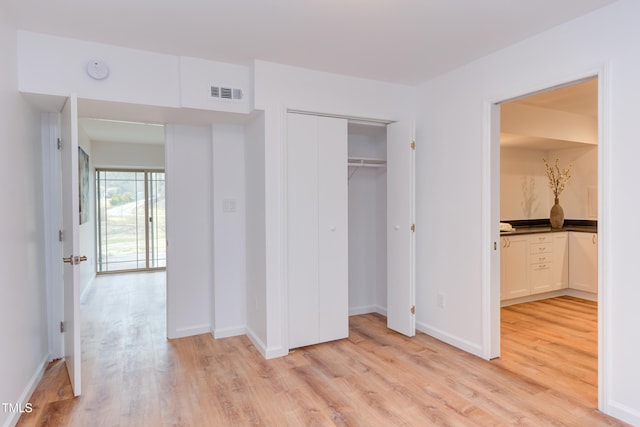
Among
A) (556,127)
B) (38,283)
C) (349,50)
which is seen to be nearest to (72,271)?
(38,283)

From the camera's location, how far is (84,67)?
2.73m

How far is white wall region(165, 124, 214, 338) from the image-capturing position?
3.59 meters

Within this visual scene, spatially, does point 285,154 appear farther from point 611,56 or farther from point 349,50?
point 611,56

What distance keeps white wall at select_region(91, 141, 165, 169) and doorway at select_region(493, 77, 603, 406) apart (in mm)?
5963

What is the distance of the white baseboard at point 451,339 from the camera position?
3148 millimetres

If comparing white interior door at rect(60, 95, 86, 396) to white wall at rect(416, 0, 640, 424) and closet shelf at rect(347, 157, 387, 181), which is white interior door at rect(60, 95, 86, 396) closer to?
closet shelf at rect(347, 157, 387, 181)

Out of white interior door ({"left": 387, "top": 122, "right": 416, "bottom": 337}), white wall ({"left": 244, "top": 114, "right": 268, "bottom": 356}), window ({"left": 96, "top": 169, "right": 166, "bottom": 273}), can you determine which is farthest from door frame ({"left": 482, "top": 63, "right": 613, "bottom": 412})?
window ({"left": 96, "top": 169, "right": 166, "bottom": 273})

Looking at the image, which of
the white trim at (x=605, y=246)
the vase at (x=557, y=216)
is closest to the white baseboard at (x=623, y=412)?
the white trim at (x=605, y=246)

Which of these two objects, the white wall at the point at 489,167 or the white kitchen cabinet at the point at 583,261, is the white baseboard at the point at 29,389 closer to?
the white wall at the point at 489,167

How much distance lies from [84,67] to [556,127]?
16.4 feet

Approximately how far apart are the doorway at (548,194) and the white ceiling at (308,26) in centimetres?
174

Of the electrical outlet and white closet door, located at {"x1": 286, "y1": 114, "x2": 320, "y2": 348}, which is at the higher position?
white closet door, located at {"x1": 286, "y1": 114, "x2": 320, "y2": 348}

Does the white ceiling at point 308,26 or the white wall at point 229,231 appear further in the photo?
the white wall at point 229,231

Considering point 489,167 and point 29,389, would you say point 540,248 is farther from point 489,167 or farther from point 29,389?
point 29,389
